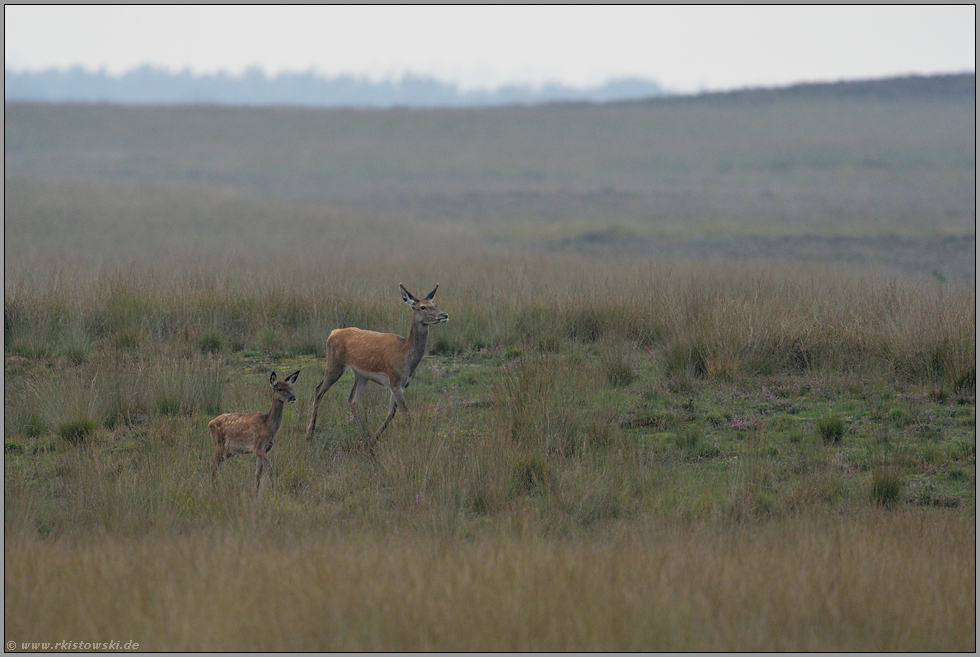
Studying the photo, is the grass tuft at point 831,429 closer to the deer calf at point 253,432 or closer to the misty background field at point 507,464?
the misty background field at point 507,464

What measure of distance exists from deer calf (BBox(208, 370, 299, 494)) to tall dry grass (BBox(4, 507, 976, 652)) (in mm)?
1175

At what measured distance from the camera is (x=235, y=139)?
63719 millimetres

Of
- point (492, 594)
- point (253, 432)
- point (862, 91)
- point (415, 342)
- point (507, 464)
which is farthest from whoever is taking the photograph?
point (862, 91)

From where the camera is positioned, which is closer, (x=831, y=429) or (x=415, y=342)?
(x=415, y=342)

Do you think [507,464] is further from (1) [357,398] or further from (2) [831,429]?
(2) [831,429]

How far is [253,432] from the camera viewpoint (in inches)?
266

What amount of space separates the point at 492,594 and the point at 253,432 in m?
2.82

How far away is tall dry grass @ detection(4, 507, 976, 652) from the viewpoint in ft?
14.4

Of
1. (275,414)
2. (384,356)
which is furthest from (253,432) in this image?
(384,356)

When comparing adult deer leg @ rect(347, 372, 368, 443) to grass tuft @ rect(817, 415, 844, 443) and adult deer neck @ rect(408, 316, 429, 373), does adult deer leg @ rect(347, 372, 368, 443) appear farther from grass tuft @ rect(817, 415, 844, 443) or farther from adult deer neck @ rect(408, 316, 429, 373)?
grass tuft @ rect(817, 415, 844, 443)

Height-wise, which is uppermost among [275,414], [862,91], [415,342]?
[862,91]

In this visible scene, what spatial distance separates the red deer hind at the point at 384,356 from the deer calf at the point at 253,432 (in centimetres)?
130

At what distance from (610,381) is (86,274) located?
406 inches

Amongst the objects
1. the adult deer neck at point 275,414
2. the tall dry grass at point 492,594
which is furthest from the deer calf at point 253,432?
the tall dry grass at point 492,594
